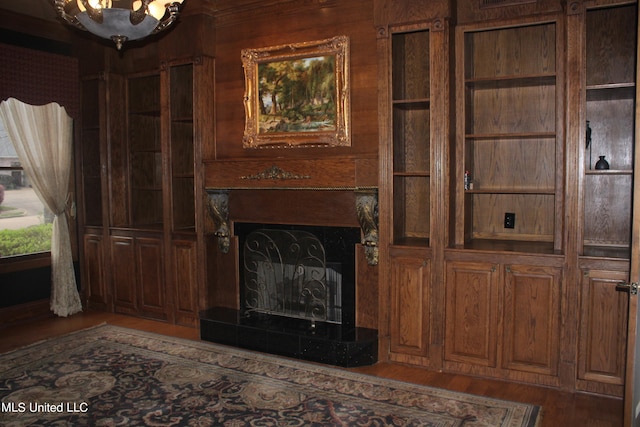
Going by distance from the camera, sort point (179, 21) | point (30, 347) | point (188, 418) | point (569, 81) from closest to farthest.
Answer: point (188, 418)
point (569, 81)
point (30, 347)
point (179, 21)

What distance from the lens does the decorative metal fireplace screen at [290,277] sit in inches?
179

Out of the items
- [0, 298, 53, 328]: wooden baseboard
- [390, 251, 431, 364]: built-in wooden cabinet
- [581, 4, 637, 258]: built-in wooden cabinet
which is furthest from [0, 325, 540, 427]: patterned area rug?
[581, 4, 637, 258]: built-in wooden cabinet

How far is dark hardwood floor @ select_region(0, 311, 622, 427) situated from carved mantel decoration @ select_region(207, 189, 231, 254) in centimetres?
88

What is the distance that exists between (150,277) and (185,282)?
47 centimetres

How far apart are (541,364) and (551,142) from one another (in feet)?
5.27

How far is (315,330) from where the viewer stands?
14.1 ft

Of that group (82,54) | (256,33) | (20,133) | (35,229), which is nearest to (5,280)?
(35,229)

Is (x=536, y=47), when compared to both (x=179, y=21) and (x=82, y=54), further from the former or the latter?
(x=82, y=54)

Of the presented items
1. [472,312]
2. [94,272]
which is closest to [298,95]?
[472,312]

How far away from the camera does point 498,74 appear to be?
4094 millimetres

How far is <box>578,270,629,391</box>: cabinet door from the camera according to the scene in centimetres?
341

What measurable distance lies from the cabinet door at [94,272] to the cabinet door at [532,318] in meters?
4.12

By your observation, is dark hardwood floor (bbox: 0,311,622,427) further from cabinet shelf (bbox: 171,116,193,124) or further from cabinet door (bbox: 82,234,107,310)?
cabinet shelf (bbox: 171,116,193,124)

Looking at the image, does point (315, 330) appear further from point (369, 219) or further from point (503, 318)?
point (503, 318)
